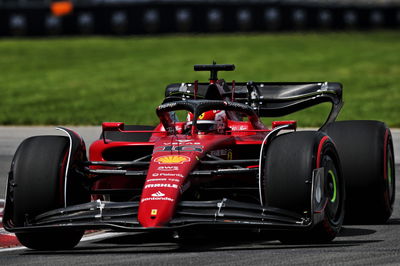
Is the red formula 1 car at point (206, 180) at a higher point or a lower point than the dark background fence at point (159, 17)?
lower

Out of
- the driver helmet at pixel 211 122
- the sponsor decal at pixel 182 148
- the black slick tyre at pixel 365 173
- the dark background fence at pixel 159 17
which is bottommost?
the black slick tyre at pixel 365 173

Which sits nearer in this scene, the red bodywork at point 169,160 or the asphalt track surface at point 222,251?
the asphalt track surface at point 222,251

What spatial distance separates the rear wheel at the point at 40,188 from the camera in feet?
26.9

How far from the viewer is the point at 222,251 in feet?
26.1

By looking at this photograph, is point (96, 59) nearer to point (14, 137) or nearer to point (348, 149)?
point (14, 137)

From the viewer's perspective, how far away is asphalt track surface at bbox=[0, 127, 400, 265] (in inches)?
294

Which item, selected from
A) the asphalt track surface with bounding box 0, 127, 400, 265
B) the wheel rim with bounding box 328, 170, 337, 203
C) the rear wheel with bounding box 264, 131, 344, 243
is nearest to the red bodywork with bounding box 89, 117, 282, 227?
the asphalt track surface with bounding box 0, 127, 400, 265

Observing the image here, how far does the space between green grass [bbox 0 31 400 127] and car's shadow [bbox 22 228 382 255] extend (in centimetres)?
1103

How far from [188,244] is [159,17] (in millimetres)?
34428

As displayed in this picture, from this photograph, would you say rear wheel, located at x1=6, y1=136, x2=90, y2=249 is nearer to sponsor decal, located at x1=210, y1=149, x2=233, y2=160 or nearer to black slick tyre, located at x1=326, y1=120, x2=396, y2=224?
sponsor decal, located at x1=210, y1=149, x2=233, y2=160

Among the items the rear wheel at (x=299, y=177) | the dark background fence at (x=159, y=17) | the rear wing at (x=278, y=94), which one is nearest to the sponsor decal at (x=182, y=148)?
the rear wheel at (x=299, y=177)

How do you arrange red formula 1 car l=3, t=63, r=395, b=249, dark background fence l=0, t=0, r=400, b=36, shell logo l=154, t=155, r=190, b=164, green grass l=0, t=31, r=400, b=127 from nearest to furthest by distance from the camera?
red formula 1 car l=3, t=63, r=395, b=249 → shell logo l=154, t=155, r=190, b=164 → green grass l=0, t=31, r=400, b=127 → dark background fence l=0, t=0, r=400, b=36

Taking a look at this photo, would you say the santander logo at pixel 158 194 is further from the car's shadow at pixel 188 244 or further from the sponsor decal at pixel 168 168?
the car's shadow at pixel 188 244

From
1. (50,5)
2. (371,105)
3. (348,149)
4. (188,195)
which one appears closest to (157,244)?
(188,195)
